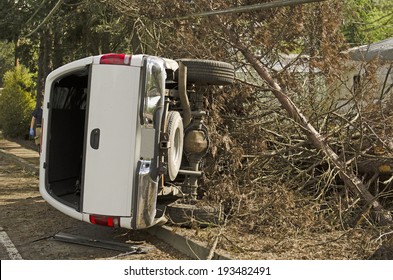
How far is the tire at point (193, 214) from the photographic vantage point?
24.1 feet

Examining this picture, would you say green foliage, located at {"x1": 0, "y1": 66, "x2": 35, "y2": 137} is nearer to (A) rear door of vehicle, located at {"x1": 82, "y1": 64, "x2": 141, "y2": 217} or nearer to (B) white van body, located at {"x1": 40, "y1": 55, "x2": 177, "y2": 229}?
(B) white van body, located at {"x1": 40, "y1": 55, "x2": 177, "y2": 229}

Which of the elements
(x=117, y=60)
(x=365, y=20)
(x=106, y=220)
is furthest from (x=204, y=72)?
(x=365, y=20)

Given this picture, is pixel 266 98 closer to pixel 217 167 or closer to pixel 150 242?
pixel 217 167

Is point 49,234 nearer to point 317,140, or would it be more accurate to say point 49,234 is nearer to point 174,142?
point 174,142

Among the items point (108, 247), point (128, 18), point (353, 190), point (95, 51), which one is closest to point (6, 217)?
point (108, 247)

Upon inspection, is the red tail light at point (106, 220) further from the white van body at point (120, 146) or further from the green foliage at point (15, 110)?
the green foliage at point (15, 110)

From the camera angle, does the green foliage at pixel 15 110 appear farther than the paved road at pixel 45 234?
Yes

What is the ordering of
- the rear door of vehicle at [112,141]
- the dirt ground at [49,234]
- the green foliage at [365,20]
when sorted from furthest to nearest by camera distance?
the green foliage at [365,20] → the dirt ground at [49,234] → the rear door of vehicle at [112,141]

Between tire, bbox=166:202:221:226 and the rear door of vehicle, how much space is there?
3.65 ft

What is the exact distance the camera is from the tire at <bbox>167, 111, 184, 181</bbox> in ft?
22.7

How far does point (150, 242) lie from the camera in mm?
7422

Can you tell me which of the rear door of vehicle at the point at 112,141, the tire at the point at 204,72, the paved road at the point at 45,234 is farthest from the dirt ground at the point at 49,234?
the tire at the point at 204,72

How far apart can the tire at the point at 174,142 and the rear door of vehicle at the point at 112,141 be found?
0.62 m

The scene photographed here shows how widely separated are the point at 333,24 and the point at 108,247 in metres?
4.44
